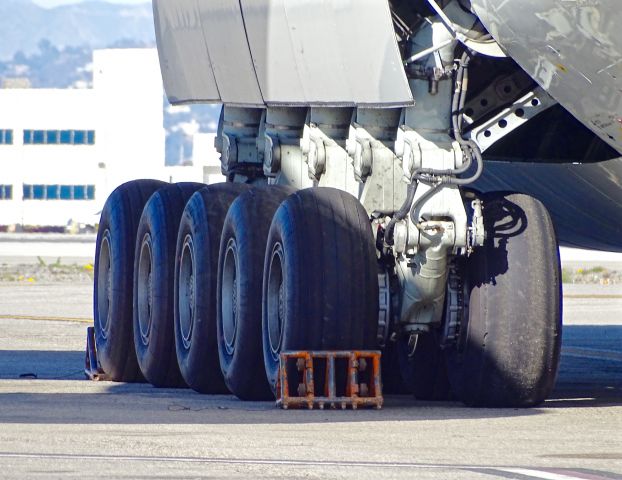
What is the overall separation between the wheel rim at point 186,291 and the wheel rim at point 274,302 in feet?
6.42

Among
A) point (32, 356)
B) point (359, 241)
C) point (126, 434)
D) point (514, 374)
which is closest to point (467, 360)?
point (514, 374)

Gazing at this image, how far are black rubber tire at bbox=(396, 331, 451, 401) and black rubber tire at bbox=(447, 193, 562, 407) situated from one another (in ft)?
4.77

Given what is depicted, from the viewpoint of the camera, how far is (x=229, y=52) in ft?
49.1

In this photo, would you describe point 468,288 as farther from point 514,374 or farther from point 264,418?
point 264,418

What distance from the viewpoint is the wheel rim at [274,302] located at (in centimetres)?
1264

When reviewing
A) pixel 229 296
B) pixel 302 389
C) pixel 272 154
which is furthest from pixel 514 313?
pixel 272 154

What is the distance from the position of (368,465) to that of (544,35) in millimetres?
3723

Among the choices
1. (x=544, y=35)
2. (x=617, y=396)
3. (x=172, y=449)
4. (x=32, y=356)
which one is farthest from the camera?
(x=32, y=356)

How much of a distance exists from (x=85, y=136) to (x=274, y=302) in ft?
271

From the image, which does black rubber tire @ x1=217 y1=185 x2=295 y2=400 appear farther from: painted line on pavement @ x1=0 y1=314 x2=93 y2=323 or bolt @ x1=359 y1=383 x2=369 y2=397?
painted line on pavement @ x1=0 y1=314 x2=93 y2=323

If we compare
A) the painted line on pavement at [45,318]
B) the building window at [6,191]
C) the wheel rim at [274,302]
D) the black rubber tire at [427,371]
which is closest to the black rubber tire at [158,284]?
the black rubber tire at [427,371]

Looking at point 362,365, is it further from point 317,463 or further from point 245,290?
point 317,463

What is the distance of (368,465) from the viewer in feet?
27.5

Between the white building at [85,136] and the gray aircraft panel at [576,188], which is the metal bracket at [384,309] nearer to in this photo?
the gray aircraft panel at [576,188]
